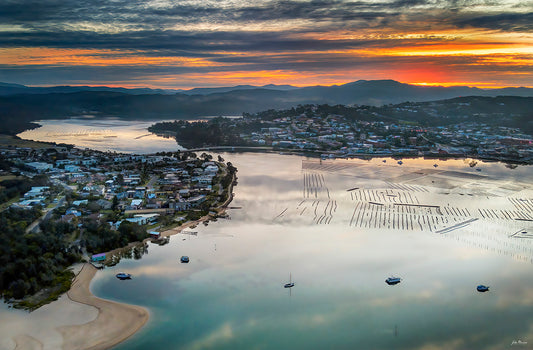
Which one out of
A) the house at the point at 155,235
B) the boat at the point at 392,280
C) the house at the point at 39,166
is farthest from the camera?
the house at the point at 39,166

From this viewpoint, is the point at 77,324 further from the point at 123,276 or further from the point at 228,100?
the point at 228,100

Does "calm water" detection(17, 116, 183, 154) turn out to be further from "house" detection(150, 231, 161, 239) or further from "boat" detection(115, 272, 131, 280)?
"boat" detection(115, 272, 131, 280)

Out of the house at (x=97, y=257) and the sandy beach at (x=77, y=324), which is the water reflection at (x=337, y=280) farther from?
the house at (x=97, y=257)

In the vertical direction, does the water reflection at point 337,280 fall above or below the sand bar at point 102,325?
below

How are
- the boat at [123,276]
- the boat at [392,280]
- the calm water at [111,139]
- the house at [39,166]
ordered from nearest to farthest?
the boat at [392,280]
the boat at [123,276]
the house at [39,166]
the calm water at [111,139]

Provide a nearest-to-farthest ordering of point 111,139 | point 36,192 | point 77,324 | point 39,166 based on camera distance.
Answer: point 77,324, point 36,192, point 39,166, point 111,139

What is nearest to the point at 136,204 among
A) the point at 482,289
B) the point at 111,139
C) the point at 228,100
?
the point at 482,289

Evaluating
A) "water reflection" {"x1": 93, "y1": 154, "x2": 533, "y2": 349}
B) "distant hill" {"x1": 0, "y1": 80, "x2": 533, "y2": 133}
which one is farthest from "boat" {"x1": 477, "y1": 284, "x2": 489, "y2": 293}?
"distant hill" {"x1": 0, "y1": 80, "x2": 533, "y2": 133}

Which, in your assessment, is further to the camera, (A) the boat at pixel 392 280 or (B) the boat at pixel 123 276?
(B) the boat at pixel 123 276

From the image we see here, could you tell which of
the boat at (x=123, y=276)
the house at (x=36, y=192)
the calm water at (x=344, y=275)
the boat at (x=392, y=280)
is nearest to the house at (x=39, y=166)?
the house at (x=36, y=192)
